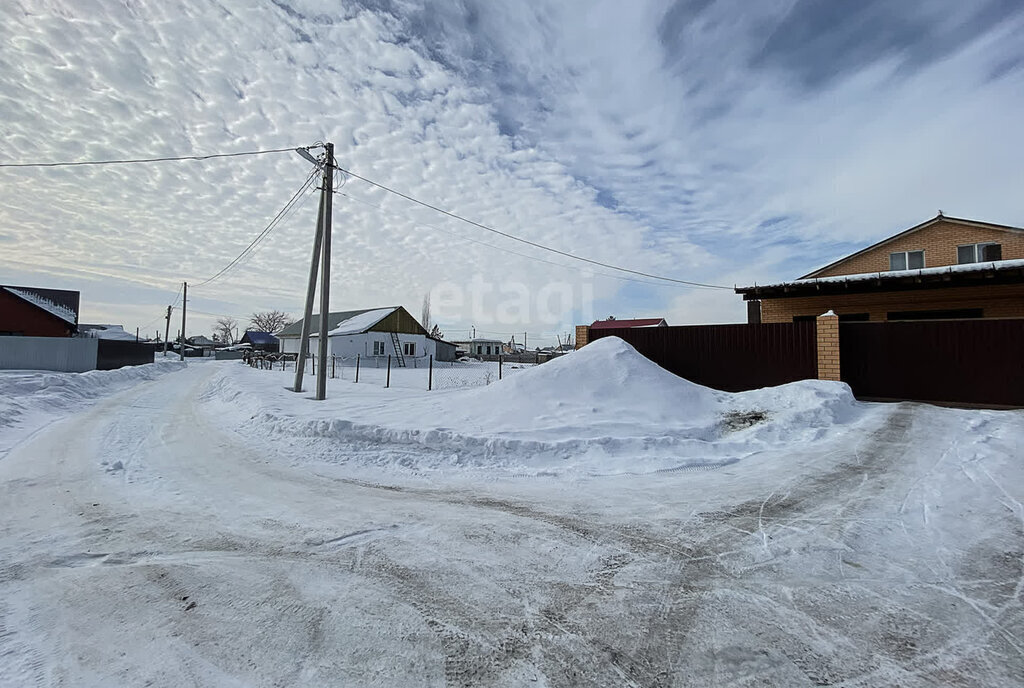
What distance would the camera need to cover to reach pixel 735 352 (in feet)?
40.8

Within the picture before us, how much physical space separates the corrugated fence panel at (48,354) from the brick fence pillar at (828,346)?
3205 centimetres

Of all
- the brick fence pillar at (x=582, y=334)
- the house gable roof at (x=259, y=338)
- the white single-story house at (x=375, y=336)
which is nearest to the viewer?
the brick fence pillar at (x=582, y=334)

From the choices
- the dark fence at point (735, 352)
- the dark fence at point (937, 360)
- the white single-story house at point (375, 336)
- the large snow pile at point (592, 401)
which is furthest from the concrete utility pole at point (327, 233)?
the white single-story house at point (375, 336)

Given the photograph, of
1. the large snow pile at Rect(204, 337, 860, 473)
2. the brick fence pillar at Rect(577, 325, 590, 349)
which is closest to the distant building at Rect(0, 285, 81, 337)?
the large snow pile at Rect(204, 337, 860, 473)

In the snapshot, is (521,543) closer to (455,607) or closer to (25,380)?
(455,607)

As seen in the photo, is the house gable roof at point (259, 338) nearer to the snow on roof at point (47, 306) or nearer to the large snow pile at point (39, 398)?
the snow on roof at point (47, 306)

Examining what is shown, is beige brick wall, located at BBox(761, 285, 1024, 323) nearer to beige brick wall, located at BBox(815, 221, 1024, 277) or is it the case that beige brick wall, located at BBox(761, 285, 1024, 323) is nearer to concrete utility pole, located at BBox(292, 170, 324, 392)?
beige brick wall, located at BBox(815, 221, 1024, 277)

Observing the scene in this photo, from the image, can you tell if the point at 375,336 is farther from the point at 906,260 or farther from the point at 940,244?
the point at 940,244

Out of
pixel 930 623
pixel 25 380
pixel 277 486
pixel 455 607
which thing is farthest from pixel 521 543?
pixel 25 380

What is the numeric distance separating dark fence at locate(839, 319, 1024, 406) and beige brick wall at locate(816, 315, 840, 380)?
0.58 metres

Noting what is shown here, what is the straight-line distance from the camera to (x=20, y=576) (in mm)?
3219

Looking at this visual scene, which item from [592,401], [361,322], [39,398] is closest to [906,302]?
[592,401]

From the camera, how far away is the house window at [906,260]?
696 inches

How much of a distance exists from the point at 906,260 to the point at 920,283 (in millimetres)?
7393
